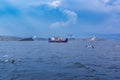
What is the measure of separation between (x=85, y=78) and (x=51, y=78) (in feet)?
14.6

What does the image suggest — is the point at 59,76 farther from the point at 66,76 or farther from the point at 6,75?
the point at 6,75

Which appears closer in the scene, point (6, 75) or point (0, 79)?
point (0, 79)

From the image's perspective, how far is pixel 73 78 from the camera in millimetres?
34406

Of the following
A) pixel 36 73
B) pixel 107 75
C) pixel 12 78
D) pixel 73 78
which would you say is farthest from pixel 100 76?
pixel 12 78

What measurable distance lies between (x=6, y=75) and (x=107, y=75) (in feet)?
46.1

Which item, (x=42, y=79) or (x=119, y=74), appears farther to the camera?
(x=119, y=74)

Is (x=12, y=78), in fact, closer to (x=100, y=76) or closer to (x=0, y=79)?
(x=0, y=79)

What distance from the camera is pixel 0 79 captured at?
111ft

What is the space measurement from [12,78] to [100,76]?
1178 centimetres

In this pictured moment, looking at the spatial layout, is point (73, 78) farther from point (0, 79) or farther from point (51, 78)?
point (0, 79)

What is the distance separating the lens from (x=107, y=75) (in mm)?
36250

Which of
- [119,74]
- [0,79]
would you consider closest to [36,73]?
[0,79]

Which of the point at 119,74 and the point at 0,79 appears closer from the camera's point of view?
the point at 0,79

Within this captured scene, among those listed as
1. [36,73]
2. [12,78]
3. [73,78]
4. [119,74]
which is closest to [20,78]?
[12,78]
